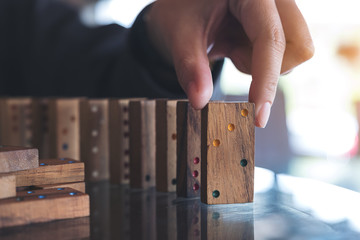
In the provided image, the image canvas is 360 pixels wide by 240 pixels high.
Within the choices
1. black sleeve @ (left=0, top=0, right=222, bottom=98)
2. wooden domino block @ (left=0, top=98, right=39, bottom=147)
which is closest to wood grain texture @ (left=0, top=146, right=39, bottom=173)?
wooden domino block @ (left=0, top=98, right=39, bottom=147)

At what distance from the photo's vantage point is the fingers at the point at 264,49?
1198 mm

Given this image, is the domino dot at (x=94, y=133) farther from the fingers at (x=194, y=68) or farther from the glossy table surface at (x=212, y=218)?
the fingers at (x=194, y=68)

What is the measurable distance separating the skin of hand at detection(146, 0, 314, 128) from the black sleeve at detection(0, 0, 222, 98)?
34cm

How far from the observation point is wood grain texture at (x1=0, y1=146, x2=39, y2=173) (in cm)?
97

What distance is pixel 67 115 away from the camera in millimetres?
1615

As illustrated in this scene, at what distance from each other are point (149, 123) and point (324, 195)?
1.75 feet

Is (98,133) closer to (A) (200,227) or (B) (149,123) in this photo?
(B) (149,123)

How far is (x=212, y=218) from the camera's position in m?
1.01

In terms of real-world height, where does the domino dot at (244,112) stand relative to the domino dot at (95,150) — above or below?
above

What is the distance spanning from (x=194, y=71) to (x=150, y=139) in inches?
10.4

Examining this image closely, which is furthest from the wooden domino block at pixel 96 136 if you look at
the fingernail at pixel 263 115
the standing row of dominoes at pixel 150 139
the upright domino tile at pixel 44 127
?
the fingernail at pixel 263 115

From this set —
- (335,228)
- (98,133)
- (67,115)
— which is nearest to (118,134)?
(98,133)

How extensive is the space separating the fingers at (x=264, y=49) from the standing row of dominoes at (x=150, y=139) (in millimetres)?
87

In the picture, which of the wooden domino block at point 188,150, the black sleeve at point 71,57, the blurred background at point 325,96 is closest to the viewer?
the wooden domino block at point 188,150
